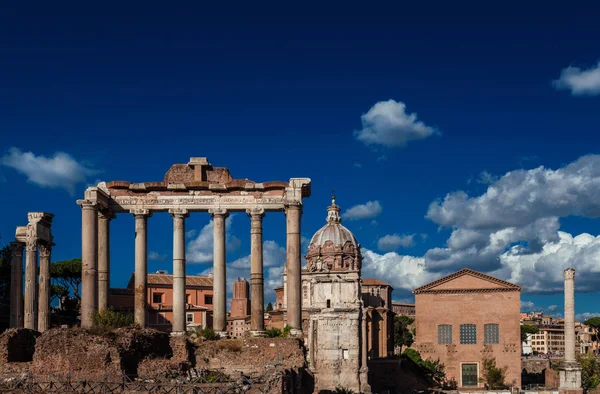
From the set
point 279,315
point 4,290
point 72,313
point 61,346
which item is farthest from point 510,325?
point 61,346

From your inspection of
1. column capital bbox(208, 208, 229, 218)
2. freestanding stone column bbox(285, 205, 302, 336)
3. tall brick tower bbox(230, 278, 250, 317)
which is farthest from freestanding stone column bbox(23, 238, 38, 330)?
tall brick tower bbox(230, 278, 250, 317)

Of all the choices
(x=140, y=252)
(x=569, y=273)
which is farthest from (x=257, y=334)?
(x=569, y=273)

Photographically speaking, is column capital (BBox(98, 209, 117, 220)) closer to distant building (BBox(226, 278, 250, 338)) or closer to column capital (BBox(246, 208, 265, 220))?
column capital (BBox(246, 208, 265, 220))

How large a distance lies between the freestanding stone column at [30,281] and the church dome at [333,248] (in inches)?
1522

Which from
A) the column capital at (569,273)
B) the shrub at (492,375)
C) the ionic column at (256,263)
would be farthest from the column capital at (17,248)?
the shrub at (492,375)

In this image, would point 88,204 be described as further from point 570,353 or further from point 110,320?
point 570,353

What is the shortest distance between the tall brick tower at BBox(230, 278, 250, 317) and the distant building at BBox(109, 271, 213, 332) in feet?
39.9

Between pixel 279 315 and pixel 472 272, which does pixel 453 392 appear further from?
pixel 279 315

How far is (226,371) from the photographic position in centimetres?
2694

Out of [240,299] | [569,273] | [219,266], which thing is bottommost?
[240,299]

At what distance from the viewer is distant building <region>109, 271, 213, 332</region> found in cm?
6091

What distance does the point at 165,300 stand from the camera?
64812 millimetres

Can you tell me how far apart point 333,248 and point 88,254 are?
47.2 m

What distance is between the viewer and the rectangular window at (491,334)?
6825 cm
